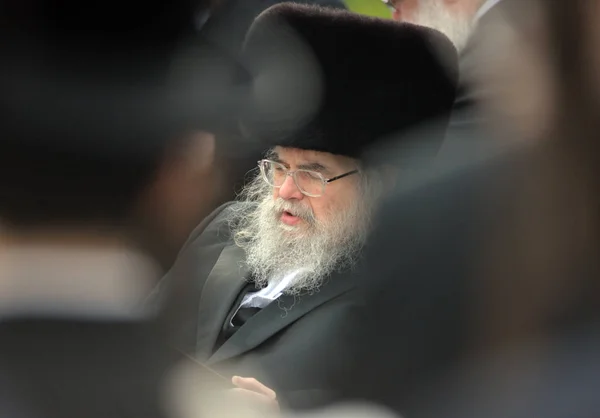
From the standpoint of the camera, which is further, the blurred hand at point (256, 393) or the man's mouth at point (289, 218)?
the man's mouth at point (289, 218)

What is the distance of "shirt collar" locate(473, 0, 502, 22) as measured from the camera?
147 centimetres

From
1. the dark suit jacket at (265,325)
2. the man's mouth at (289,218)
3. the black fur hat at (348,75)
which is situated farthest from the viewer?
the man's mouth at (289,218)

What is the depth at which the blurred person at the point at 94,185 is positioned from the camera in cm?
153

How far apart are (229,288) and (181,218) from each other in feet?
0.68

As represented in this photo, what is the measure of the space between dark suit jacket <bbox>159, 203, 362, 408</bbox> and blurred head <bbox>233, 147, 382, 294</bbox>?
5 cm

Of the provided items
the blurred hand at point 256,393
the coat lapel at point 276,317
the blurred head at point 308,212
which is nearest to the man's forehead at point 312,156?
the blurred head at point 308,212

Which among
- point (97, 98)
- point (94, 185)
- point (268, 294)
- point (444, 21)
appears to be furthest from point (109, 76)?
point (444, 21)

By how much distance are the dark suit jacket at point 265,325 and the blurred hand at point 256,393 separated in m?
0.02

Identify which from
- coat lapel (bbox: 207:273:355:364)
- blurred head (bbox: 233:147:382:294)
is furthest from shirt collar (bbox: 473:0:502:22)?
coat lapel (bbox: 207:273:355:364)

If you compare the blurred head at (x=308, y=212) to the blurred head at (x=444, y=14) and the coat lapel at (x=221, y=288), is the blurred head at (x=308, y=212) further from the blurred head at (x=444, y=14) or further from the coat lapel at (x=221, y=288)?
the blurred head at (x=444, y=14)

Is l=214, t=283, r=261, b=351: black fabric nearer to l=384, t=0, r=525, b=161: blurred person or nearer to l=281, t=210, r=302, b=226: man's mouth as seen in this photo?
l=281, t=210, r=302, b=226: man's mouth

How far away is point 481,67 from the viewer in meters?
1.48

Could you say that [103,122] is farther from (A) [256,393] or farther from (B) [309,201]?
(A) [256,393]

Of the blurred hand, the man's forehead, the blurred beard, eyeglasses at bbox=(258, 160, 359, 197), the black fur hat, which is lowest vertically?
the blurred hand
